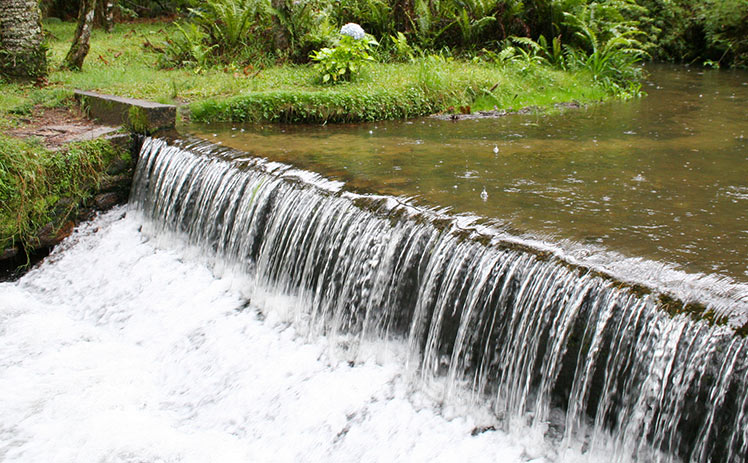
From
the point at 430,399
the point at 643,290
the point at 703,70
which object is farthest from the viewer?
the point at 703,70

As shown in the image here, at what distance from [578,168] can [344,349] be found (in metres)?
3.24

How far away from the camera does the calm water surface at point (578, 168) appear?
4.46 m

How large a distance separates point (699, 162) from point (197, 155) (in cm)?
571

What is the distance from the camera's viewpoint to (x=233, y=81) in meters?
10.7

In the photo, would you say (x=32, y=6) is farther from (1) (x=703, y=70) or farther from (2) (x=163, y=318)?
(1) (x=703, y=70)

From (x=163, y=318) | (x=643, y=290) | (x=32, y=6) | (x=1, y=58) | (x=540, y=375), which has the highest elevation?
(x=32, y=6)

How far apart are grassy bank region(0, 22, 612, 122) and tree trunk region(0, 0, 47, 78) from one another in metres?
0.36

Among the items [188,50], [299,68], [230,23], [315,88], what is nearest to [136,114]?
[315,88]

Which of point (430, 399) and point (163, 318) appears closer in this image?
point (430, 399)

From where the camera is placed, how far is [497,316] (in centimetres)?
416

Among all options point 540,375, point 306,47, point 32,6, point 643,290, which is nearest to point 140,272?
point 540,375

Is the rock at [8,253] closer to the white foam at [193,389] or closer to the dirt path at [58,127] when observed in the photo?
the white foam at [193,389]

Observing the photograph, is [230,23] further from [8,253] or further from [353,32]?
[8,253]

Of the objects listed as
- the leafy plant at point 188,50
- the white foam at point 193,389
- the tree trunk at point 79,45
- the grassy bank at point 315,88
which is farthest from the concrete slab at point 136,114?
the leafy plant at point 188,50
